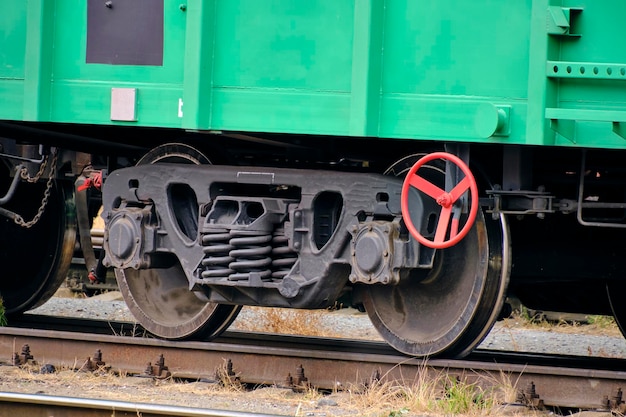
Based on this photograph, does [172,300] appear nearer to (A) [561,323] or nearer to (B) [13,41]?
(B) [13,41]

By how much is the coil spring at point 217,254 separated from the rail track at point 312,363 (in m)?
0.51

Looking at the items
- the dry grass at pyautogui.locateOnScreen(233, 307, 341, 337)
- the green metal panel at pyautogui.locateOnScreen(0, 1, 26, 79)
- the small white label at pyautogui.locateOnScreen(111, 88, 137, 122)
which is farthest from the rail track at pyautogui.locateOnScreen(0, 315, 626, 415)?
the green metal panel at pyautogui.locateOnScreen(0, 1, 26, 79)

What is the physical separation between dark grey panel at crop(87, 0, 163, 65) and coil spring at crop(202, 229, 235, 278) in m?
1.16

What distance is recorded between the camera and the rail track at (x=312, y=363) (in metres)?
6.09

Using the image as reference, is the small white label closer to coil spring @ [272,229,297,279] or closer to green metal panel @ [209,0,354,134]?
green metal panel @ [209,0,354,134]

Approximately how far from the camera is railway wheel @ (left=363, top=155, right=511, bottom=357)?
6.33 metres

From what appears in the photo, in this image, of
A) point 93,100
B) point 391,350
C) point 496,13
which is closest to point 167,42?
point 93,100

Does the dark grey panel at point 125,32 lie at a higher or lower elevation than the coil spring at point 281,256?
higher

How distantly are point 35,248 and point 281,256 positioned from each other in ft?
9.28

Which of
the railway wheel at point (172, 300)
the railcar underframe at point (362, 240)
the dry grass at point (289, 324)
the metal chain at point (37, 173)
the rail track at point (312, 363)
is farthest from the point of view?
the dry grass at point (289, 324)

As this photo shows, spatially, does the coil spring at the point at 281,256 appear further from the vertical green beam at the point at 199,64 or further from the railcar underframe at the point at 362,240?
the vertical green beam at the point at 199,64

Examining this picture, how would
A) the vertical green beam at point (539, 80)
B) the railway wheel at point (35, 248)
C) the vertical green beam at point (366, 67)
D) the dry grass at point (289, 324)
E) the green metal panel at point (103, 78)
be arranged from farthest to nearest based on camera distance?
the dry grass at point (289, 324) < the railway wheel at point (35, 248) < the green metal panel at point (103, 78) < the vertical green beam at point (366, 67) < the vertical green beam at point (539, 80)

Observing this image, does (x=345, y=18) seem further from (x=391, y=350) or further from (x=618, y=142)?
(x=391, y=350)

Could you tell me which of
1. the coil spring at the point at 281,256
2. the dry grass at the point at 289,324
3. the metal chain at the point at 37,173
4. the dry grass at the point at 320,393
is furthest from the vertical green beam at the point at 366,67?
the dry grass at the point at 289,324
